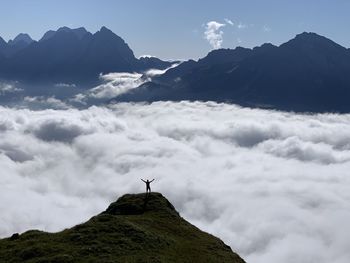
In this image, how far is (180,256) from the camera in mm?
82875

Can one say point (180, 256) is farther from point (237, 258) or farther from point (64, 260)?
point (64, 260)

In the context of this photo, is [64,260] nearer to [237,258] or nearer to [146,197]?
[237,258]

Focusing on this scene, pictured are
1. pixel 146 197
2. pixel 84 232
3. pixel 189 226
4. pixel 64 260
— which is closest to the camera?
pixel 64 260

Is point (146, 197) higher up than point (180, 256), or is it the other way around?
point (146, 197)

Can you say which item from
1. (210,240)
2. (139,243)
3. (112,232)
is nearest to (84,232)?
(112,232)

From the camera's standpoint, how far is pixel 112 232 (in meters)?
89.7

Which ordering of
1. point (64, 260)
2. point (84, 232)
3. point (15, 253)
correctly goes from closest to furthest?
point (64, 260)
point (15, 253)
point (84, 232)

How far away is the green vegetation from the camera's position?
78250 millimetres

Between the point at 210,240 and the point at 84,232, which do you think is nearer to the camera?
the point at 84,232

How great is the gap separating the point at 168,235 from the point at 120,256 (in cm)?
2049

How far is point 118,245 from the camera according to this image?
83188mm

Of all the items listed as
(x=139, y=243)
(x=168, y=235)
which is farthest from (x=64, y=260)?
(x=168, y=235)

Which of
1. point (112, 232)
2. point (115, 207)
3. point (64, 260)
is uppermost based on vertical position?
point (115, 207)

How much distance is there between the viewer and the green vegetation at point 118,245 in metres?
78.2
